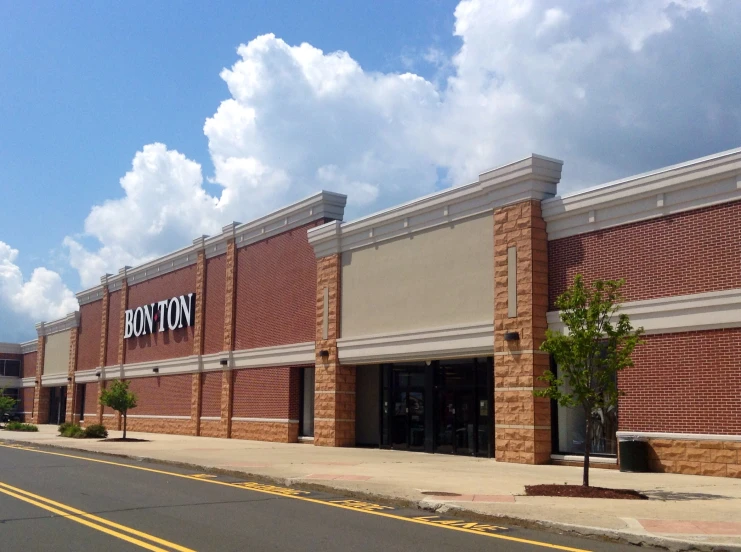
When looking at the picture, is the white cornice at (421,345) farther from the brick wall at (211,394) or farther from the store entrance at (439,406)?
the brick wall at (211,394)

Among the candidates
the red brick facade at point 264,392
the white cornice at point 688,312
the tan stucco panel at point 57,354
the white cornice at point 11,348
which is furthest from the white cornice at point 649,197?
the white cornice at point 11,348

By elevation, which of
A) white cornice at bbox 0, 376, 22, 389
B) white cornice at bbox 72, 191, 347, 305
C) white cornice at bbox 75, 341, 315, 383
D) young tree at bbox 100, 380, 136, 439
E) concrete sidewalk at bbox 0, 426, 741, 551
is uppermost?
white cornice at bbox 72, 191, 347, 305

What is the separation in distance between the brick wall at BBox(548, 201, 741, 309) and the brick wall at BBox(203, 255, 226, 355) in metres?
20.7

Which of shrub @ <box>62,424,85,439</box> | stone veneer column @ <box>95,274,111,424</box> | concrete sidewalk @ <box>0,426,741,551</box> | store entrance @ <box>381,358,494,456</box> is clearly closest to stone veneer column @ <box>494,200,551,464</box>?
concrete sidewalk @ <box>0,426,741,551</box>

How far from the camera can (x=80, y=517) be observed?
471 inches

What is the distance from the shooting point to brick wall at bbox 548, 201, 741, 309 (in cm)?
1817

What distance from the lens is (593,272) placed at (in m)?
21.1

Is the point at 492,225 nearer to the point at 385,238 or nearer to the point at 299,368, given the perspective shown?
the point at 385,238

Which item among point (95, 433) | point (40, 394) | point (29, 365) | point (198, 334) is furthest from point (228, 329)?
point (29, 365)

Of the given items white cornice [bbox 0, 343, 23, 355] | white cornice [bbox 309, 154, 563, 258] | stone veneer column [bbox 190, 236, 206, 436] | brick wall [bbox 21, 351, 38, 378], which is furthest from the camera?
white cornice [bbox 0, 343, 23, 355]

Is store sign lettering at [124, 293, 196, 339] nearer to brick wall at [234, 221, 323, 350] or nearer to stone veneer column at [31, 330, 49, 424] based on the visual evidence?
brick wall at [234, 221, 323, 350]

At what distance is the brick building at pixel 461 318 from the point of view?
1855 cm

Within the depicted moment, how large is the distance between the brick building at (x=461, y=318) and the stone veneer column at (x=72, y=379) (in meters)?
14.9

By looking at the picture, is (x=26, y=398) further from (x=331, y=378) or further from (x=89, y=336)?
(x=331, y=378)
